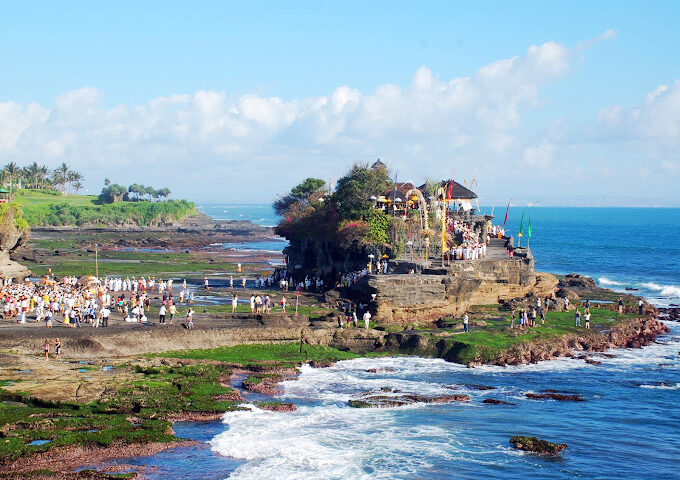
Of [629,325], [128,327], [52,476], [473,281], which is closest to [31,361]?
[128,327]

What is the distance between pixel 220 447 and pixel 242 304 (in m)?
23.8

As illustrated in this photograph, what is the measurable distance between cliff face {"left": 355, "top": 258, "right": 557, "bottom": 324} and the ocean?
6738 mm

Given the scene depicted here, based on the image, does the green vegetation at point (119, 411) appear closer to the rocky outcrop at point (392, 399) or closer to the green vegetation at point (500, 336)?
the rocky outcrop at point (392, 399)

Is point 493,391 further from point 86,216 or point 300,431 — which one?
point 86,216

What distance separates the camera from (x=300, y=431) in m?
26.4

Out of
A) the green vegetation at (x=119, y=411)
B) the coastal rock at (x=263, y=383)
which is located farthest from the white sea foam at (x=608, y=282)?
the green vegetation at (x=119, y=411)

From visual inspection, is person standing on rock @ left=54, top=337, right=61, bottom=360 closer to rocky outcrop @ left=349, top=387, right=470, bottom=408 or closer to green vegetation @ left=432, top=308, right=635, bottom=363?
rocky outcrop @ left=349, top=387, right=470, bottom=408

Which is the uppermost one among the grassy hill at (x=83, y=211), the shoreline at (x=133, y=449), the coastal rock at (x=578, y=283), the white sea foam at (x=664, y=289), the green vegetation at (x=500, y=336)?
the grassy hill at (x=83, y=211)

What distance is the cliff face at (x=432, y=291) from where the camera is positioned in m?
44.0

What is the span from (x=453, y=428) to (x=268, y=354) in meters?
13.2

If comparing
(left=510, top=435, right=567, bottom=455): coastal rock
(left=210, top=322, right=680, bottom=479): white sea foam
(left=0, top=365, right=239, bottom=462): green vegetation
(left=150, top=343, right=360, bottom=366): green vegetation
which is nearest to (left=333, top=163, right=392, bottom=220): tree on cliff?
(left=150, top=343, right=360, bottom=366): green vegetation

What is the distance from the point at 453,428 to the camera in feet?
88.2

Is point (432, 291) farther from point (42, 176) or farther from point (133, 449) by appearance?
point (42, 176)

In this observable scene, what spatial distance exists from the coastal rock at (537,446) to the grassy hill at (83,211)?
11809 cm
